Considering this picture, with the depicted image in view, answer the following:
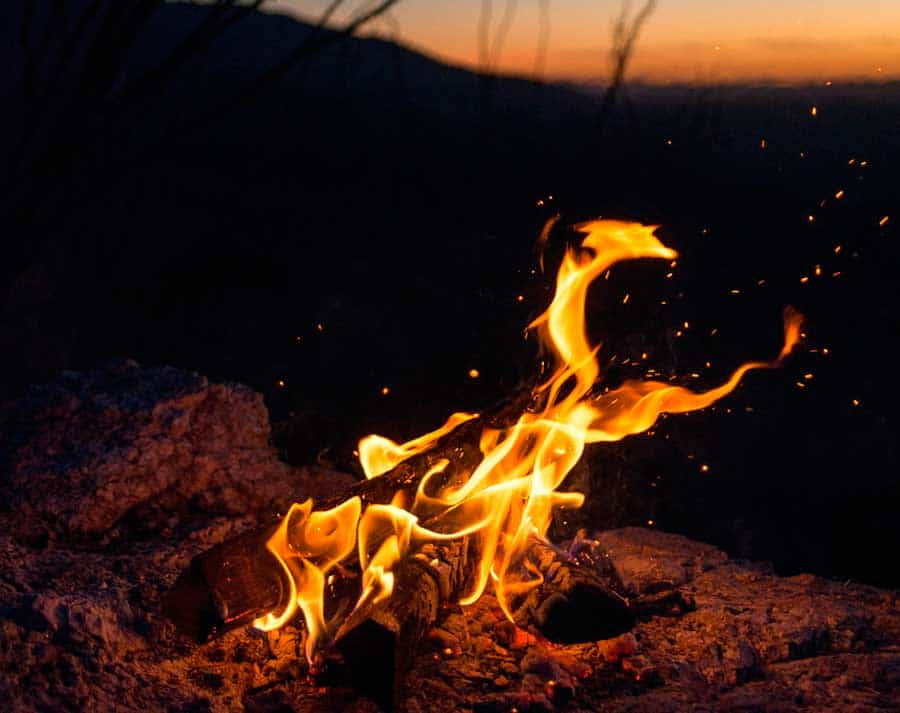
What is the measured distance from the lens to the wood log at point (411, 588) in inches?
105

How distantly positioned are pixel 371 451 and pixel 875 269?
503 centimetres

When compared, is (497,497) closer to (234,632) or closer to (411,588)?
(411,588)

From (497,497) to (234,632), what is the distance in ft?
3.57

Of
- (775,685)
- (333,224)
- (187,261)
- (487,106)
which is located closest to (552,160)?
(487,106)

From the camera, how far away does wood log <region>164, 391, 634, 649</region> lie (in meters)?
2.67

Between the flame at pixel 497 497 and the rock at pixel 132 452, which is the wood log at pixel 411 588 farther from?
the rock at pixel 132 452

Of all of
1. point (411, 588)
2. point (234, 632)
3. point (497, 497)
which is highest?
point (497, 497)

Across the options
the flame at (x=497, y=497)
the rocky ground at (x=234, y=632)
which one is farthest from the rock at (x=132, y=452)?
the flame at (x=497, y=497)

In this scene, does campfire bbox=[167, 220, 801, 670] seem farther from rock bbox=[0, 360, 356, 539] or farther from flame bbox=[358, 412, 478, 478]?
rock bbox=[0, 360, 356, 539]

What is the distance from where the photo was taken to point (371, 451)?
11.4ft

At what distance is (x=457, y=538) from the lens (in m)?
3.12

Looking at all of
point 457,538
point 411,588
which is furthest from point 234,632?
point 457,538

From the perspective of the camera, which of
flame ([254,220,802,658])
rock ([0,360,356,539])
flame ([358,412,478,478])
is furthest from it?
flame ([358,412,478,478])

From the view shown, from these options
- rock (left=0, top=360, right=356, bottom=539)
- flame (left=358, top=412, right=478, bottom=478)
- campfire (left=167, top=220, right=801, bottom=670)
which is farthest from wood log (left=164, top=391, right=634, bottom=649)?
rock (left=0, top=360, right=356, bottom=539)
